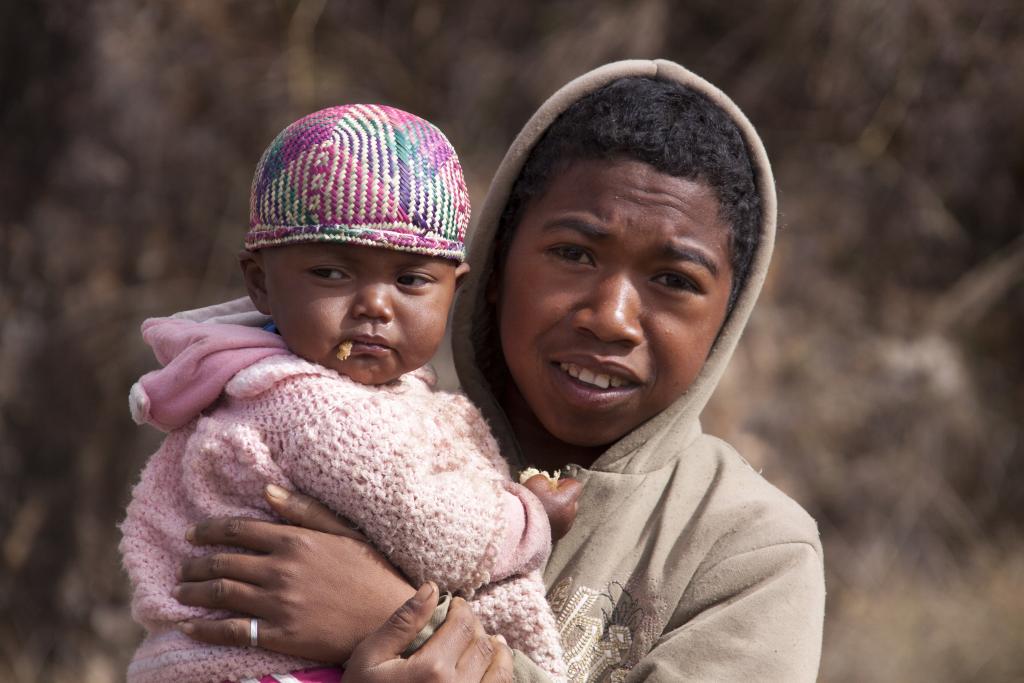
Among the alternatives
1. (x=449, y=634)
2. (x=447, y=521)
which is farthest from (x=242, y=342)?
(x=449, y=634)

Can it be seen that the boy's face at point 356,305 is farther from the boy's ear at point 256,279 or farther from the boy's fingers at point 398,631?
the boy's fingers at point 398,631

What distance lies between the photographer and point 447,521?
2031 millimetres

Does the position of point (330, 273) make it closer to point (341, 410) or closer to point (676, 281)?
point (341, 410)

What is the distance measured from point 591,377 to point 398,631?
2.27ft

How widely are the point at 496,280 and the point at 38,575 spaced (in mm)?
4158

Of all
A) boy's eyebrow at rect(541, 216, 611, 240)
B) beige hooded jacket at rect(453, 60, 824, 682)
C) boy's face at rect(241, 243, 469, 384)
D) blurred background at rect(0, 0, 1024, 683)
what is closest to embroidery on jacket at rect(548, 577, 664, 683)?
beige hooded jacket at rect(453, 60, 824, 682)

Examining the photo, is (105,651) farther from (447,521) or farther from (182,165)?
(447,521)

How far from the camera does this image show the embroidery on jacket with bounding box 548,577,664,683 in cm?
228

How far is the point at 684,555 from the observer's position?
2330mm

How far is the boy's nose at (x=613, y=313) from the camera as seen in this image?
92.9 inches

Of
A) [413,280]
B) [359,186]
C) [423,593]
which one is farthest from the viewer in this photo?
[413,280]

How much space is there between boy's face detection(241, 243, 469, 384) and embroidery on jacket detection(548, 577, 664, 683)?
1.97 ft

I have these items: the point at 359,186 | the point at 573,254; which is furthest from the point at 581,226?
the point at 359,186

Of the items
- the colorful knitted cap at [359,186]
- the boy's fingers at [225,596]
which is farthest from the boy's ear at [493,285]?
the boy's fingers at [225,596]
